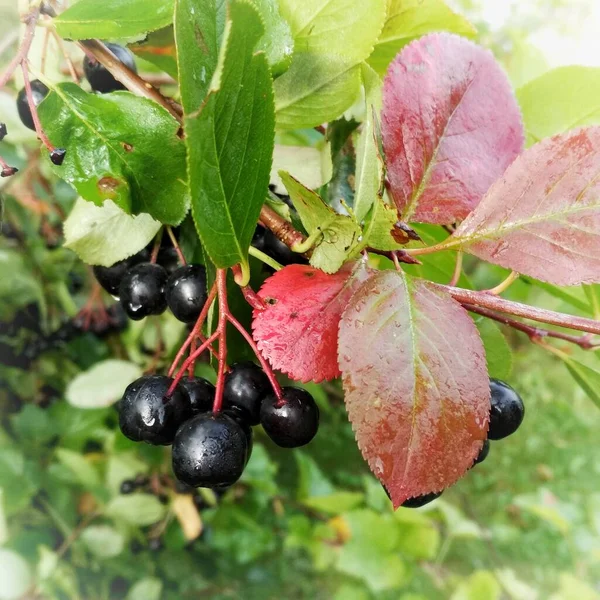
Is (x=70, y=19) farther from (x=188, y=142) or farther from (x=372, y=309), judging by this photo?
(x=372, y=309)

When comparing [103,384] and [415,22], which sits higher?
[415,22]

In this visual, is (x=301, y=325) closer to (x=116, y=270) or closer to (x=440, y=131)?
(x=440, y=131)

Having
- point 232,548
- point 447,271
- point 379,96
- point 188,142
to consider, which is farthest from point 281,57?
point 232,548

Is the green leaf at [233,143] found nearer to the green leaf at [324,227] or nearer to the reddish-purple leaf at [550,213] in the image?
the green leaf at [324,227]

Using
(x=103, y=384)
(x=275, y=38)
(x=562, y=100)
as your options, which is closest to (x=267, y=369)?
(x=275, y=38)

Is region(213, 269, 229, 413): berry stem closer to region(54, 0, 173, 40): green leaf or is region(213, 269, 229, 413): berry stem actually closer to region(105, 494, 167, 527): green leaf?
region(54, 0, 173, 40): green leaf

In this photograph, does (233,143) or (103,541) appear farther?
(103,541)

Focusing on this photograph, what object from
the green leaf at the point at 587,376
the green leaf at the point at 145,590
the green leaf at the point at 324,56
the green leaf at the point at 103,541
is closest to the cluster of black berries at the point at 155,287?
the green leaf at the point at 324,56
